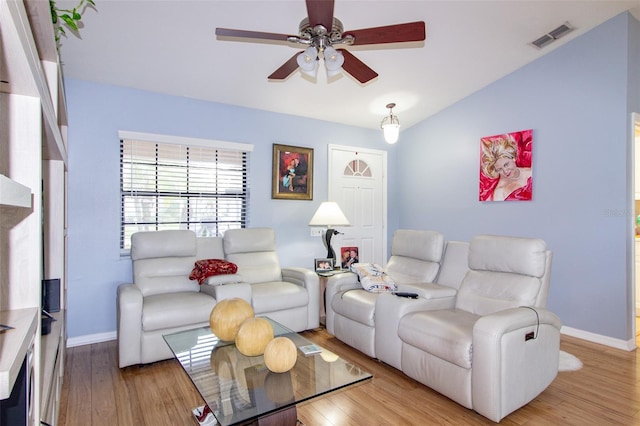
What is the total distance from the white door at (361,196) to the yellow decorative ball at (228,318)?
9.32ft

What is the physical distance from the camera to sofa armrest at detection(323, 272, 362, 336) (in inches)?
136

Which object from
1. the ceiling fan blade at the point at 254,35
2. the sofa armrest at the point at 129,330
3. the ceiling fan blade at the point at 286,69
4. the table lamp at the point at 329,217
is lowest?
the sofa armrest at the point at 129,330

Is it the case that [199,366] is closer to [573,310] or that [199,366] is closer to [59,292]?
[59,292]

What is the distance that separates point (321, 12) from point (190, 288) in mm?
2607

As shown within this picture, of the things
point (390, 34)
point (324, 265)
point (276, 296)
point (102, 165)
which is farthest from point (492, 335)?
point (102, 165)

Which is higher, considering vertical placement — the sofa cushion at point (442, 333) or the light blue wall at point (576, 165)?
the light blue wall at point (576, 165)

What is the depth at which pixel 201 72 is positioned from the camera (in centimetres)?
341

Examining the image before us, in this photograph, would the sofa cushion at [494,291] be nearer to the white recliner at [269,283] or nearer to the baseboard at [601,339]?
the white recliner at [269,283]

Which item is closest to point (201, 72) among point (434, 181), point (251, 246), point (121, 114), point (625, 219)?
point (121, 114)

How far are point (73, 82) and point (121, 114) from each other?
1.46 ft

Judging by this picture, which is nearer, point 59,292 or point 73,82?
point 59,292

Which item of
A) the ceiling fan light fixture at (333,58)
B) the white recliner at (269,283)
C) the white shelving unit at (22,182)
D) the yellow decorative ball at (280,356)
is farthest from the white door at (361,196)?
the white shelving unit at (22,182)

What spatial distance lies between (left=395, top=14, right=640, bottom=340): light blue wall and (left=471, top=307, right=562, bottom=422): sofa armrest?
177 centimetres

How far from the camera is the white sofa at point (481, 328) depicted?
2.03 m
